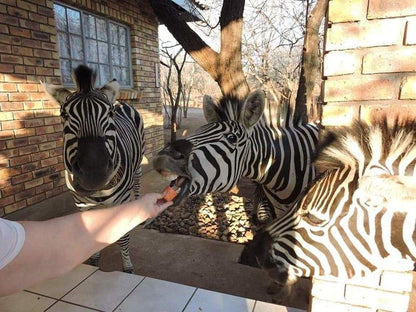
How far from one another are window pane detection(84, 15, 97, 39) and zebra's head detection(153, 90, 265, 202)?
14.5 ft

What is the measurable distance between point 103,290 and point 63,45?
437 centimetres

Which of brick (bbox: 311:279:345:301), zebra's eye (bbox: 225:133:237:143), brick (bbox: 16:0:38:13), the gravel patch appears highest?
brick (bbox: 16:0:38:13)

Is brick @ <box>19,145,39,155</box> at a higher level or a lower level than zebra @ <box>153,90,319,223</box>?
lower

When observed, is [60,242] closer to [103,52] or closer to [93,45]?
[93,45]

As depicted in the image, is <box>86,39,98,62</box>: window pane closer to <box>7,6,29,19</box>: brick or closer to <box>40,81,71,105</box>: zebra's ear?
<box>7,6,29,19</box>: brick

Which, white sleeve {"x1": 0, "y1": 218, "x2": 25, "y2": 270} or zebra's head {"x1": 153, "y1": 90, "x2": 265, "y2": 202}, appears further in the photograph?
zebra's head {"x1": 153, "y1": 90, "x2": 265, "y2": 202}

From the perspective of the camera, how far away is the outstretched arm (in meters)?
1.06

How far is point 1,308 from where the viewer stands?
91.6 inches

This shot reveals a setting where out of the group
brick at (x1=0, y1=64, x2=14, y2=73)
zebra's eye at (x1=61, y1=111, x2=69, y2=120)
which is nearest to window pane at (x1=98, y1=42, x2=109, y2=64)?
brick at (x1=0, y1=64, x2=14, y2=73)

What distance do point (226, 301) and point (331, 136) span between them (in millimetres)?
1725

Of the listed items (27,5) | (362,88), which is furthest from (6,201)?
(362,88)

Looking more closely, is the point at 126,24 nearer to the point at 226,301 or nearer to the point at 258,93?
the point at 258,93

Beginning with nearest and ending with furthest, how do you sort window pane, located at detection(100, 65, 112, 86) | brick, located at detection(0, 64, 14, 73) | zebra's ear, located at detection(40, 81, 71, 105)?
1. zebra's ear, located at detection(40, 81, 71, 105)
2. brick, located at detection(0, 64, 14, 73)
3. window pane, located at detection(100, 65, 112, 86)

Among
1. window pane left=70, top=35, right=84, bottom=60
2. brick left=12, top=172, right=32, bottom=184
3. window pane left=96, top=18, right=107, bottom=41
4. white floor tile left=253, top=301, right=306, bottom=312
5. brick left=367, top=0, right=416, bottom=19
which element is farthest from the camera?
window pane left=96, top=18, right=107, bottom=41
